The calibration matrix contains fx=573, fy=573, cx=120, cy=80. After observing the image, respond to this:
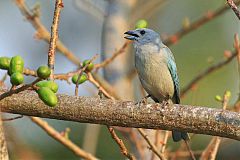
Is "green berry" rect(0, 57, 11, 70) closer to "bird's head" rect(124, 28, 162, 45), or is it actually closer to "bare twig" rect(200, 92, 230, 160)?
"bare twig" rect(200, 92, 230, 160)

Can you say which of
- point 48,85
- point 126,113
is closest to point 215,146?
point 126,113

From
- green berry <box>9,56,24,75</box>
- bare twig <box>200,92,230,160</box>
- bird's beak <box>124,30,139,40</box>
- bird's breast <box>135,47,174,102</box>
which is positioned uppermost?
bird's beak <box>124,30,139,40</box>

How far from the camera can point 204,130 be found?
234cm

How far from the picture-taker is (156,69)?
437 centimetres

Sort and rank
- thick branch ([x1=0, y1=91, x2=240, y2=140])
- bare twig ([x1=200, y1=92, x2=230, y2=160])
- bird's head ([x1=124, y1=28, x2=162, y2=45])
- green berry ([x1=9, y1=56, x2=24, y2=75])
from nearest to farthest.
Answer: green berry ([x1=9, y1=56, x2=24, y2=75])
thick branch ([x1=0, y1=91, x2=240, y2=140])
bare twig ([x1=200, y1=92, x2=230, y2=160])
bird's head ([x1=124, y1=28, x2=162, y2=45])

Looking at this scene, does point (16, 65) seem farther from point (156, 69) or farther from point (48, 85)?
point (156, 69)

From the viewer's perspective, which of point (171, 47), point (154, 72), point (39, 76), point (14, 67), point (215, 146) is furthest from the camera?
point (171, 47)

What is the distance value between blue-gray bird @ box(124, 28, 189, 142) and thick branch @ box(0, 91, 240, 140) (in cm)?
189

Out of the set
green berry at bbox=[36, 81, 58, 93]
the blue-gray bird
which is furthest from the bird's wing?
green berry at bbox=[36, 81, 58, 93]

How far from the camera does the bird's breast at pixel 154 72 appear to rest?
435 centimetres

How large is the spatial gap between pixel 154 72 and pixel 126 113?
1.98 m

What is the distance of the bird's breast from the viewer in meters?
4.35

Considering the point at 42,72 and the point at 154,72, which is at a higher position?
the point at 154,72

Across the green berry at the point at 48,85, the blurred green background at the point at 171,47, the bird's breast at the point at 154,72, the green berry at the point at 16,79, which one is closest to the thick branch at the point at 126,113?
the green berry at the point at 48,85
